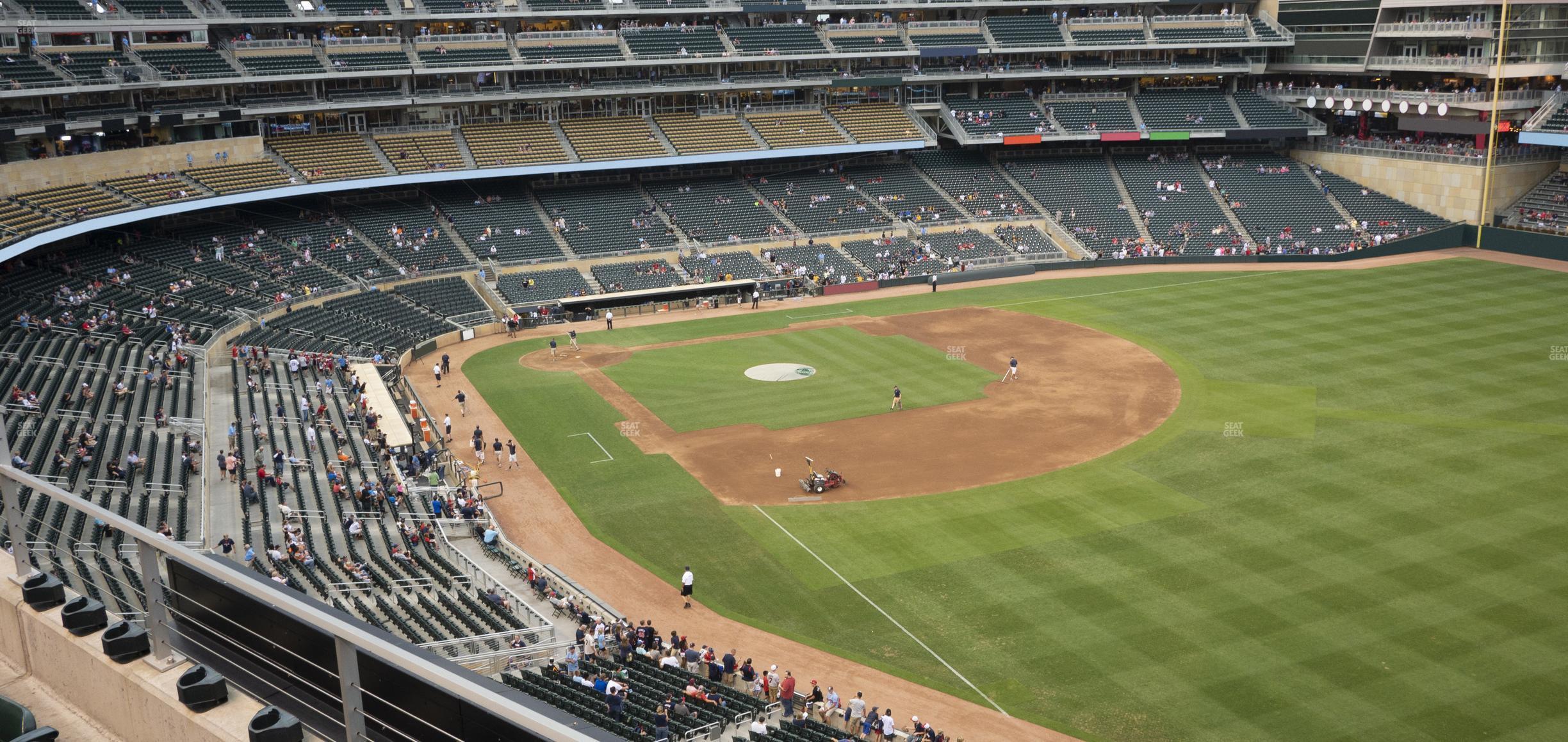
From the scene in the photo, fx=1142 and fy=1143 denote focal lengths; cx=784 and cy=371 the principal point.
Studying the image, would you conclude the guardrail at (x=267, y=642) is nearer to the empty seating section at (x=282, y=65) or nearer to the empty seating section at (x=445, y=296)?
the empty seating section at (x=445, y=296)

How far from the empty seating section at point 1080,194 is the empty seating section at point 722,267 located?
23.5 m

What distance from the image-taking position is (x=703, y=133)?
8131cm

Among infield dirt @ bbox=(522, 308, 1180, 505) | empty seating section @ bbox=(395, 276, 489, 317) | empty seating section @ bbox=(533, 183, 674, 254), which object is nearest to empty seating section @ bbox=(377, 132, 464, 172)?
empty seating section @ bbox=(533, 183, 674, 254)

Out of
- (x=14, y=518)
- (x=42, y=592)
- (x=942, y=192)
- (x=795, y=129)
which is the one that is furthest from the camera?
(x=942, y=192)

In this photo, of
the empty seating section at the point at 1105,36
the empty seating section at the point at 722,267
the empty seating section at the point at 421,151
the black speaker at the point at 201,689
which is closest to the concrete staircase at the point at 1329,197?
the empty seating section at the point at 1105,36

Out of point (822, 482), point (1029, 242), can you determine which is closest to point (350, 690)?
point (822, 482)

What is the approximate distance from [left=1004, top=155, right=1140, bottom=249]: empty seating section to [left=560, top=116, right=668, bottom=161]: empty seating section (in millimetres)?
27962

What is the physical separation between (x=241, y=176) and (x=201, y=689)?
6483 cm

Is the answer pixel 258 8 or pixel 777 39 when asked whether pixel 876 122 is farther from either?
pixel 258 8

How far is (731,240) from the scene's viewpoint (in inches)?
2968

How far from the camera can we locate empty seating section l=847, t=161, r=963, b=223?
81.4m

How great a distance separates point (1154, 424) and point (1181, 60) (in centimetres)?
5698

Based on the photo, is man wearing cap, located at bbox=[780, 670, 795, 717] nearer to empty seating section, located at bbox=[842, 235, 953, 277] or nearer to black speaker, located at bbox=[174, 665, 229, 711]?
black speaker, located at bbox=[174, 665, 229, 711]

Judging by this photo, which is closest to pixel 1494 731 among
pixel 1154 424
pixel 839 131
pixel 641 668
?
pixel 641 668
